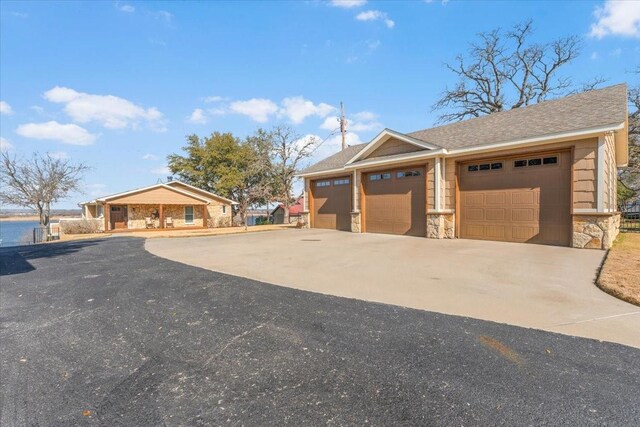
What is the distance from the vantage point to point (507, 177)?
1073 centimetres

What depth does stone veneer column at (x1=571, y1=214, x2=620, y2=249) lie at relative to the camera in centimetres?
880

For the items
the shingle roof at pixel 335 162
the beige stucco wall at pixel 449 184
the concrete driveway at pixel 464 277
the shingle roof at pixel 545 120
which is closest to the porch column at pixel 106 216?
the shingle roof at pixel 335 162

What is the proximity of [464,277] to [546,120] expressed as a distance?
825 cm

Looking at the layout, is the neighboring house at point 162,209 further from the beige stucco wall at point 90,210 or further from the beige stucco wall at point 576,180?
the beige stucco wall at point 576,180

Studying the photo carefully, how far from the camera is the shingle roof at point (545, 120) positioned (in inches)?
369

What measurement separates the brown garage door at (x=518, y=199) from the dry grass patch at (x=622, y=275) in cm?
181

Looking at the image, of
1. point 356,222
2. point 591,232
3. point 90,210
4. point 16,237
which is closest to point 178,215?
point 90,210

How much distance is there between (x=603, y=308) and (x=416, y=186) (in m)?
9.14

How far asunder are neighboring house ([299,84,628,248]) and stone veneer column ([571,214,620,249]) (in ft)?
0.07

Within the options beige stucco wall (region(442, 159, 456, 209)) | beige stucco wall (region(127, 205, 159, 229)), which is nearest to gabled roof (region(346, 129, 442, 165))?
beige stucco wall (region(442, 159, 456, 209))

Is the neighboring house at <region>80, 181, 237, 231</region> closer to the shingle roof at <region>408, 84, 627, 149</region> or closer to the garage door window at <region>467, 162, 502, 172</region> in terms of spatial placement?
the shingle roof at <region>408, 84, 627, 149</region>

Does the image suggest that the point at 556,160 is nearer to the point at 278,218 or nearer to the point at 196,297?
the point at 196,297

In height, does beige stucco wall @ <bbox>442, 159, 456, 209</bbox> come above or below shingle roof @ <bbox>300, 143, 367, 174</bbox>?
A: below

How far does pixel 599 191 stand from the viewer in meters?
8.81
